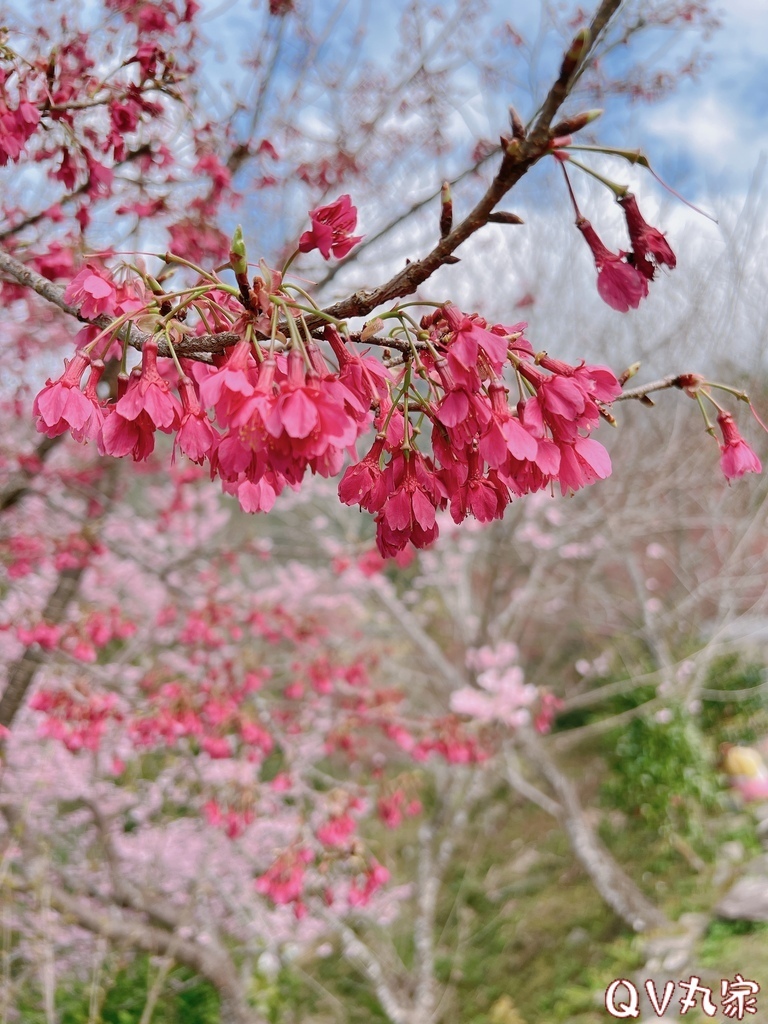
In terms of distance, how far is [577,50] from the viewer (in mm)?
737

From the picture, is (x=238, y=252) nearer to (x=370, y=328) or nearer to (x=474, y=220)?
(x=370, y=328)

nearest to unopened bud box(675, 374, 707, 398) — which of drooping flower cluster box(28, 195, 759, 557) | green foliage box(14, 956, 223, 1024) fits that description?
drooping flower cluster box(28, 195, 759, 557)

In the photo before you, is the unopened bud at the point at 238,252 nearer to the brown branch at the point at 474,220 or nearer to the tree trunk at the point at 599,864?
the brown branch at the point at 474,220

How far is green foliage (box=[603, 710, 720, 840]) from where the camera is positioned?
22.9ft

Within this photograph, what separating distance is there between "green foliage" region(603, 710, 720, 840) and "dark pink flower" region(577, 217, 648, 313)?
725 centimetres

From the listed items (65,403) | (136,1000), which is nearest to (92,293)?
(65,403)

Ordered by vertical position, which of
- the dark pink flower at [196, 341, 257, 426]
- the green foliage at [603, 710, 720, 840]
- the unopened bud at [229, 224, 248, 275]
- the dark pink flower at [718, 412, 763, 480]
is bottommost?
the dark pink flower at [196, 341, 257, 426]

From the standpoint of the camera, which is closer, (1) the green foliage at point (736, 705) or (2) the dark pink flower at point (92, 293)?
(2) the dark pink flower at point (92, 293)

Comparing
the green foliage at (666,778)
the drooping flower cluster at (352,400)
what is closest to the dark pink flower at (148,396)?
the drooping flower cluster at (352,400)

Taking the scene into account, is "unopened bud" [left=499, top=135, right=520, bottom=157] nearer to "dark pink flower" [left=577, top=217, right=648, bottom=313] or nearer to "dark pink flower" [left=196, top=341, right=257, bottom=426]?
"dark pink flower" [left=577, top=217, right=648, bottom=313]

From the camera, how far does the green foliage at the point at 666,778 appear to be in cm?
698

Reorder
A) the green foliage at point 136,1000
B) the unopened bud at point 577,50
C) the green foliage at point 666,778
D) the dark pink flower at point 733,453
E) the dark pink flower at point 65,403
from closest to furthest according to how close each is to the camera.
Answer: the unopened bud at point 577,50, the dark pink flower at point 65,403, the dark pink flower at point 733,453, the green foliage at point 136,1000, the green foliage at point 666,778

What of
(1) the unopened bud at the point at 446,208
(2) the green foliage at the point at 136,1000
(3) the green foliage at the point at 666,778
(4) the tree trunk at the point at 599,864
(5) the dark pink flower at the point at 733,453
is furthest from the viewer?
(3) the green foliage at the point at 666,778

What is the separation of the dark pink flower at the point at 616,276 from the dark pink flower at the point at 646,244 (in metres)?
0.02
